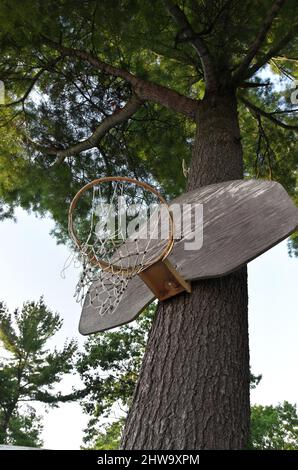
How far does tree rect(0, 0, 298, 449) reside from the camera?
241 centimetres

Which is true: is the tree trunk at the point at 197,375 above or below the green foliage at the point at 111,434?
below

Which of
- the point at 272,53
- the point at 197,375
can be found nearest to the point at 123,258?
the point at 197,375

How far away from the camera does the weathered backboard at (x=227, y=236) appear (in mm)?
2604

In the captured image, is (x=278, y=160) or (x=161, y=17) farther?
(x=278, y=160)

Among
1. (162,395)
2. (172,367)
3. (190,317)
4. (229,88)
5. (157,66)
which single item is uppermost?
(157,66)

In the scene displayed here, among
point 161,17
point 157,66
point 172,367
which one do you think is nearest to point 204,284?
point 172,367

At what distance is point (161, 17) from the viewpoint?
5281mm

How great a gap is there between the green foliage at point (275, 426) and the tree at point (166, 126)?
910 centimetres

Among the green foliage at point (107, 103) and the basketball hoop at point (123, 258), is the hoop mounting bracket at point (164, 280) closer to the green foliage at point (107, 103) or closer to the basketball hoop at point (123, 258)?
the basketball hoop at point (123, 258)

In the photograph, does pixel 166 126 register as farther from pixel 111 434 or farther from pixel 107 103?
pixel 111 434

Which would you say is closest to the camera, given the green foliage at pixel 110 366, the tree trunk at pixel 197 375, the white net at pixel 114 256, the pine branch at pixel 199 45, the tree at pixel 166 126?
the tree trunk at pixel 197 375

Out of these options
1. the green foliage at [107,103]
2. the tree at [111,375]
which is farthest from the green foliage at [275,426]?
the green foliage at [107,103]

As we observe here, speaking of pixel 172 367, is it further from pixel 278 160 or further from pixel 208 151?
pixel 278 160

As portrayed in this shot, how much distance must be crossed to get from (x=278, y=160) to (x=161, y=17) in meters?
2.52
